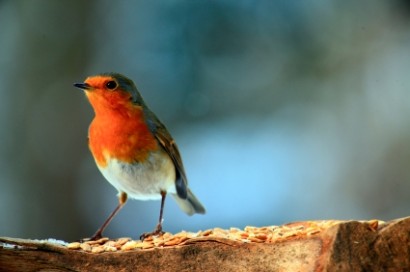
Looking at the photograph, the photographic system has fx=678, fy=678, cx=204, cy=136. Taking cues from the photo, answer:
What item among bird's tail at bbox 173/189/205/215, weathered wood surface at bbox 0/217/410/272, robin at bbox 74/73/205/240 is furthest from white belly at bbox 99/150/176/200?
weathered wood surface at bbox 0/217/410/272

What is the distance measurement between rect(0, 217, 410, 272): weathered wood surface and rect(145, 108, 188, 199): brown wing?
3.68 feet

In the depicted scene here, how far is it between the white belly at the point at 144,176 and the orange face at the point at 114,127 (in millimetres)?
31

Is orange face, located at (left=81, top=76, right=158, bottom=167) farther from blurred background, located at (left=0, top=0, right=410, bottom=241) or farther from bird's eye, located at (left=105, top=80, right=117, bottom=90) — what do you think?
blurred background, located at (left=0, top=0, right=410, bottom=241)

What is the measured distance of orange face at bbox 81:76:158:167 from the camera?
8.96ft

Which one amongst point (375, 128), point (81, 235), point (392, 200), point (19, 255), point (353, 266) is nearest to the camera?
point (353, 266)

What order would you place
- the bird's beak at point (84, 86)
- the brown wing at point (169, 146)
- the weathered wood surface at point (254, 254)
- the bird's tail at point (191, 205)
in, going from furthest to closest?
the bird's tail at point (191, 205), the brown wing at point (169, 146), the bird's beak at point (84, 86), the weathered wood surface at point (254, 254)

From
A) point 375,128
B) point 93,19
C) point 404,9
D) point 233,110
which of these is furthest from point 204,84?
point 404,9

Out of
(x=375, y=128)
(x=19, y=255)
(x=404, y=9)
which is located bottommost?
(x=19, y=255)

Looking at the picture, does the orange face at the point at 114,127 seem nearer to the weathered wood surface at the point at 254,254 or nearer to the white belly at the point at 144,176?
the white belly at the point at 144,176

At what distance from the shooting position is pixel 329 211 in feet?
15.7

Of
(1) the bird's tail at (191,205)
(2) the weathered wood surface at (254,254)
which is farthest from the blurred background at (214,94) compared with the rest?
(2) the weathered wood surface at (254,254)

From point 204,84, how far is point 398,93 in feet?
5.01

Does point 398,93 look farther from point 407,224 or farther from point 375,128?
point 407,224

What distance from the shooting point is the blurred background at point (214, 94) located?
471 centimetres
